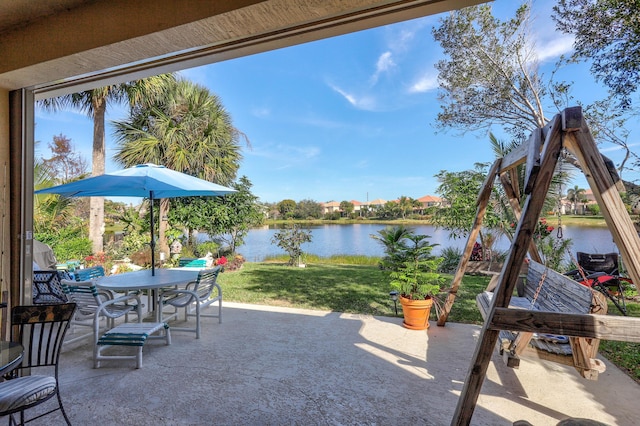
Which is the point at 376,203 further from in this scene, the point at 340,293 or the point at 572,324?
the point at 572,324

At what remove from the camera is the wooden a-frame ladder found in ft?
4.76

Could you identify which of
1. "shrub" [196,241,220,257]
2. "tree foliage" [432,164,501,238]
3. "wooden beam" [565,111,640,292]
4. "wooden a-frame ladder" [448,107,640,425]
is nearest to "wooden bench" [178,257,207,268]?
"shrub" [196,241,220,257]

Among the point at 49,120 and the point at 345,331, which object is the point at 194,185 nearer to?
the point at 345,331

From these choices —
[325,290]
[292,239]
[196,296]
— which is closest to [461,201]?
[325,290]

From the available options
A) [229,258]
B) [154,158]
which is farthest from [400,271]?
[154,158]

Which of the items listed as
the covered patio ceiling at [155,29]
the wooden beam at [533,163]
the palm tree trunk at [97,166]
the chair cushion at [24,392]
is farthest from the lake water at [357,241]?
the chair cushion at [24,392]

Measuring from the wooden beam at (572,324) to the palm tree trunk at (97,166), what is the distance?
935 centimetres

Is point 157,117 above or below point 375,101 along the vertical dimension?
below

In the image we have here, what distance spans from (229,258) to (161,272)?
17.0 ft

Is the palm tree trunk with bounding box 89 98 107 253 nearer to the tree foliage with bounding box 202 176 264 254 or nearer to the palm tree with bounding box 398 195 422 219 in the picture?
the tree foliage with bounding box 202 176 264 254

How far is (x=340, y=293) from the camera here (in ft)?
18.6

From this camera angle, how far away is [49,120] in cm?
1334

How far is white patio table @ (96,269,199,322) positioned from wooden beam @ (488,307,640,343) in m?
3.11

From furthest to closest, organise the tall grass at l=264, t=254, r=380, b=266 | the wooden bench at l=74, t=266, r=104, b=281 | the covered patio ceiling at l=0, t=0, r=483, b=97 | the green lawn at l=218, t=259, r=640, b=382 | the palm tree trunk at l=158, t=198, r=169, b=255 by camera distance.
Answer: the tall grass at l=264, t=254, r=380, b=266, the palm tree trunk at l=158, t=198, r=169, b=255, the wooden bench at l=74, t=266, r=104, b=281, the green lawn at l=218, t=259, r=640, b=382, the covered patio ceiling at l=0, t=0, r=483, b=97
